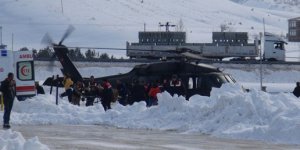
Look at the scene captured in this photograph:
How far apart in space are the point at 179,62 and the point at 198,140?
14.7 meters

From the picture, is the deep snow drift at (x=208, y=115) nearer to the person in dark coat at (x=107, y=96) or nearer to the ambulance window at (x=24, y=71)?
the person in dark coat at (x=107, y=96)

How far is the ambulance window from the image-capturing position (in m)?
37.0

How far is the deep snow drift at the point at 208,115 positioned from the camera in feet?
72.6

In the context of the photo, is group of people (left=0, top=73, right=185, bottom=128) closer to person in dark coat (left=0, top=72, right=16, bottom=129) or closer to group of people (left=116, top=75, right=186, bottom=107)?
group of people (left=116, top=75, right=186, bottom=107)

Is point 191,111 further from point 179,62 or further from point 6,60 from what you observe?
point 6,60

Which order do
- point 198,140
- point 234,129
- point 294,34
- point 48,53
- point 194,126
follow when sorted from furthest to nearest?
point 294,34, point 48,53, point 194,126, point 234,129, point 198,140

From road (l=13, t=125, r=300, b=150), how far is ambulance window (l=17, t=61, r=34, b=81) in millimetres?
11794

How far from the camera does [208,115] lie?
25219mm

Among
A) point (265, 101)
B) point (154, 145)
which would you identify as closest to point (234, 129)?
point (265, 101)

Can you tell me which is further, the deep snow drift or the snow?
the deep snow drift

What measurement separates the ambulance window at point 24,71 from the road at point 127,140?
Result: 1179cm

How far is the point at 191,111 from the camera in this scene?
2602cm

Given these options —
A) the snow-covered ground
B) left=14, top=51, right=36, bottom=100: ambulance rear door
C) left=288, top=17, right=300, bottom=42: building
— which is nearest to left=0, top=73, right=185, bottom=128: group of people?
left=14, top=51, right=36, bottom=100: ambulance rear door

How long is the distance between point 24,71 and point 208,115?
1371 cm
